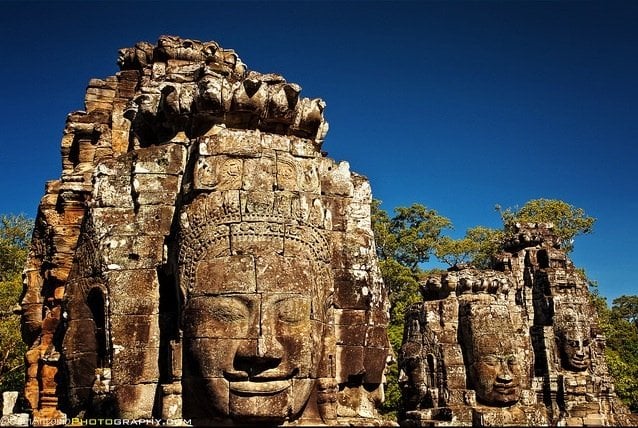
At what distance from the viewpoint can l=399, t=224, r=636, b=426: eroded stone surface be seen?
1211 centimetres

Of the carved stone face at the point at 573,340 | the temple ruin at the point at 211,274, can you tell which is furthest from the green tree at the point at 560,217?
the temple ruin at the point at 211,274

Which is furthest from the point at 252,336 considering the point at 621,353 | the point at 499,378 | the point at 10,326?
the point at 621,353

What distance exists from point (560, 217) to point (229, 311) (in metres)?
32.7

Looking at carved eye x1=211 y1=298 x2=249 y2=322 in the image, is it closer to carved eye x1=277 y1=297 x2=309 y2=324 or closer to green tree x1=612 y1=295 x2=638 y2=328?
carved eye x1=277 y1=297 x2=309 y2=324


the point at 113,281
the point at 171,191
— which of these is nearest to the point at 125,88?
the point at 171,191

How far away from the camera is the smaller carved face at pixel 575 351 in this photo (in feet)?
53.8

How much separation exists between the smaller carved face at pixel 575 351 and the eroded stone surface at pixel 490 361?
3 cm

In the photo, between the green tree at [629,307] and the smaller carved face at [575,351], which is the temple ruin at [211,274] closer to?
the smaller carved face at [575,351]

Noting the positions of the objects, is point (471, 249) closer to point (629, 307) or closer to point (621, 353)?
point (621, 353)

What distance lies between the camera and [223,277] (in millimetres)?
5066

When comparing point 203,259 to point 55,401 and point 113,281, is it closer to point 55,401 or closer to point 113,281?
point 113,281

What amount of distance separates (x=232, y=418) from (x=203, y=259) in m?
1.25

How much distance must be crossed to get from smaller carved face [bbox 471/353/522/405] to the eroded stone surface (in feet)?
0.06

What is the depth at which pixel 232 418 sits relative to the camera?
480cm
